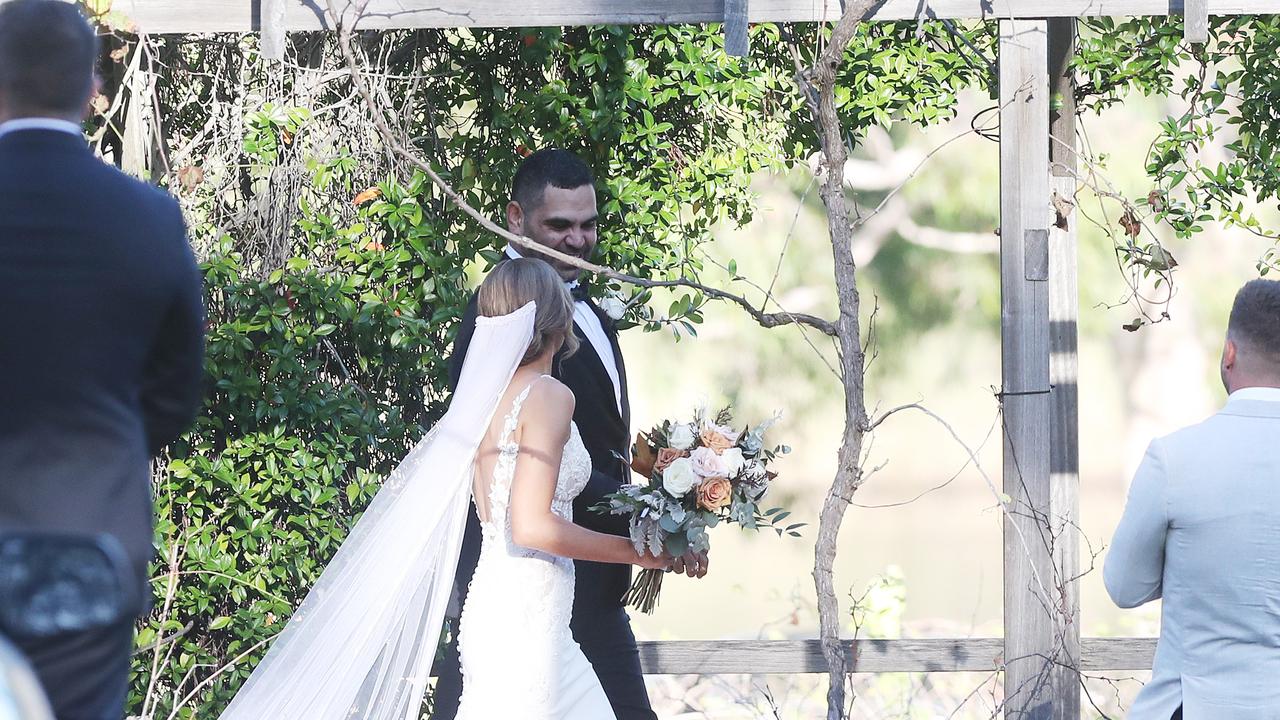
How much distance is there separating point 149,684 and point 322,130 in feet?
6.00

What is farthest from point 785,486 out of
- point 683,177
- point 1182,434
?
point 1182,434

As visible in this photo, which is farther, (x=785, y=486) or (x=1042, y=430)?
(x=785, y=486)

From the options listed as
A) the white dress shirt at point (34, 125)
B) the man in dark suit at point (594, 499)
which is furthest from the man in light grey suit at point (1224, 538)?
the white dress shirt at point (34, 125)

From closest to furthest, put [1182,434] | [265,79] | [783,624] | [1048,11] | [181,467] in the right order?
[1182,434], [1048,11], [181,467], [265,79], [783,624]

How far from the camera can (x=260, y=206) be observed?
15.1 feet

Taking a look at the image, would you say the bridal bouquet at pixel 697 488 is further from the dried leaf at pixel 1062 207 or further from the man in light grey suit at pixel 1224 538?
the dried leaf at pixel 1062 207

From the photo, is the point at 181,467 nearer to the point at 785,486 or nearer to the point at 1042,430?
the point at 1042,430

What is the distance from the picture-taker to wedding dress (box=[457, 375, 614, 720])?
3293mm

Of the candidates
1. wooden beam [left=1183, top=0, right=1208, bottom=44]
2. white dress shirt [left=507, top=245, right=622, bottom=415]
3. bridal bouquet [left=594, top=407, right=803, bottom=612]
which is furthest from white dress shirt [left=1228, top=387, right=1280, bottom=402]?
wooden beam [left=1183, top=0, right=1208, bottom=44]

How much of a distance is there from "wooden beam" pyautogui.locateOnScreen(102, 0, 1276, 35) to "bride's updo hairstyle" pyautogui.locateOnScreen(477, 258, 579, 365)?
103 centimetres

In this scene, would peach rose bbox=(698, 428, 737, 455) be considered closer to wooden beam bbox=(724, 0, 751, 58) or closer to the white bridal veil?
Result: the white bridal veil

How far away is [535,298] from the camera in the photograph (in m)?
3.26

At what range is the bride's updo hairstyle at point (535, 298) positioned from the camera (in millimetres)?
3252

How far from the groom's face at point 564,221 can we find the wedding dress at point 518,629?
570mm
